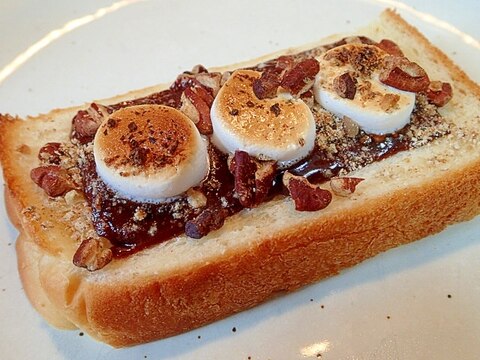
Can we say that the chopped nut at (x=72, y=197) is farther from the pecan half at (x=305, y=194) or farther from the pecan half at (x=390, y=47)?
the pecan half at (x=390, y=47)

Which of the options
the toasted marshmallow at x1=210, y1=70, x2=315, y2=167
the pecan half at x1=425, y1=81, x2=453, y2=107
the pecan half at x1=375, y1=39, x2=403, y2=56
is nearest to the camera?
the toasted marshmallow at x1=210, y1=70, x2=315, y2=167

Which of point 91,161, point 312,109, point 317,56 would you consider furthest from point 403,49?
point 91,161

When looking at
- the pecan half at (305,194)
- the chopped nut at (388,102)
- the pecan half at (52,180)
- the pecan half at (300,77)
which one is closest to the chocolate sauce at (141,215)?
the pecan half at (52,180)

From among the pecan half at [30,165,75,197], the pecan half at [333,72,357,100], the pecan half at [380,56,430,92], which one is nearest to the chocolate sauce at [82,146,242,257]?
the pecan half at [30,165,75,197]

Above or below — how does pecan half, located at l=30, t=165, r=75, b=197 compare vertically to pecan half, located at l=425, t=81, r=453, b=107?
above

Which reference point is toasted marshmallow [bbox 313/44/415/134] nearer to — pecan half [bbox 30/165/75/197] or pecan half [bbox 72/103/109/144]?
pecan half [bbox 72/103/109/144]
